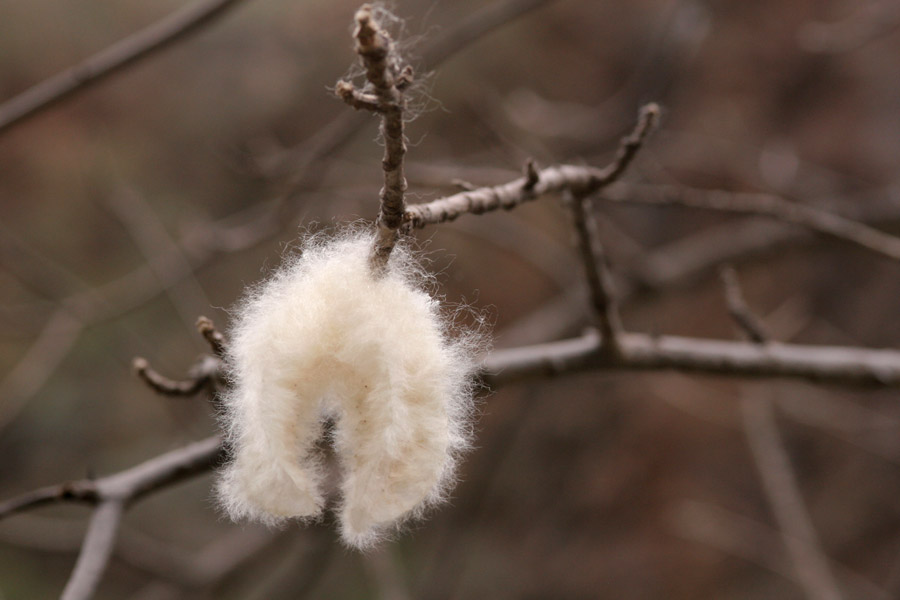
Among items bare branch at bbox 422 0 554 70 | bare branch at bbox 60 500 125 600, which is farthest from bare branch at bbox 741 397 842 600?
bare branch at bbox 60 500 125 600

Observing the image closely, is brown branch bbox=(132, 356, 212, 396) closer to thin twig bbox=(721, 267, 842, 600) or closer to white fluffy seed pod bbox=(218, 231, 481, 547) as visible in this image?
white fluffy seed pod bbox=(218, 231, 481, 547)

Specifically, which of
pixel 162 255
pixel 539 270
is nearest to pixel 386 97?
pixel 162 255

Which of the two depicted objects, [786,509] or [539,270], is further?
[539,270]

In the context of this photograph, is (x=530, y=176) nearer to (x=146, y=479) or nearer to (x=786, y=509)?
(x=146, y=479)

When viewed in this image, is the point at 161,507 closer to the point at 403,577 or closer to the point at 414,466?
the point at 403,577

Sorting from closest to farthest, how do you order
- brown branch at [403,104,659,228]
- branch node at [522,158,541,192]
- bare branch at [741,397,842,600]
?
1. brown branch at [403,104,659,228]
2. branch node at [522,158,541,192]
3. bare branch at [741,397,842,600]

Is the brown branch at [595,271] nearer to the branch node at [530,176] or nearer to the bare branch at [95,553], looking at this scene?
the branch node at [530,176]

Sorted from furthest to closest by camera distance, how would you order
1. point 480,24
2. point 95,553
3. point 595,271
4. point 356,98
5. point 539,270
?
1. point 539,270
2. point 480,24
3. point 595,271
4. point 95,553
5. point 356,98
